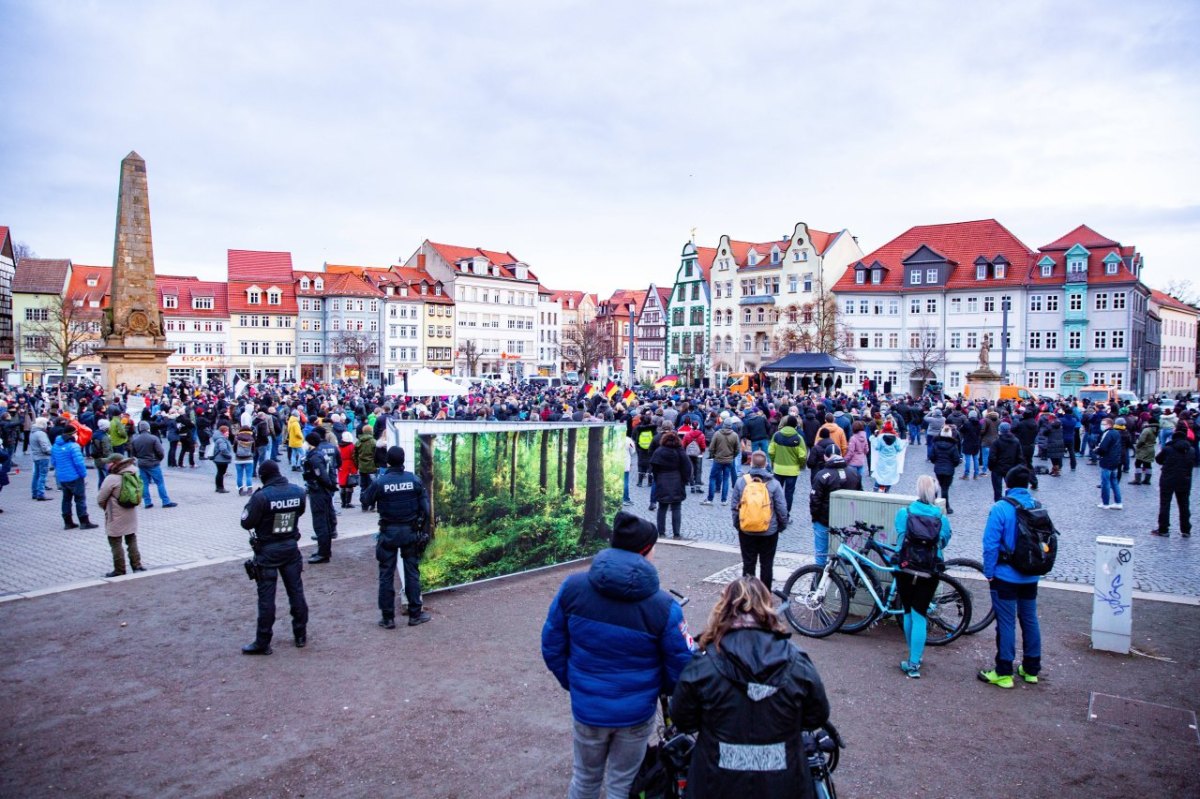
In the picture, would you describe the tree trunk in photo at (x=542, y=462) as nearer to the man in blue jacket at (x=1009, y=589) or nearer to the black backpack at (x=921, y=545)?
the black backpack at (x=921, y=545)

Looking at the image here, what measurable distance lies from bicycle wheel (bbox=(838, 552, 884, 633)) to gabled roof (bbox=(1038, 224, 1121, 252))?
56.8m

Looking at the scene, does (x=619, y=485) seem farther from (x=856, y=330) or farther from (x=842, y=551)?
(x=856, y=330)

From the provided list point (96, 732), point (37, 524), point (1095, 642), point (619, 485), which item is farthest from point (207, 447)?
point (1095, 642)

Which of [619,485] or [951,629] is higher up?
[619,485]

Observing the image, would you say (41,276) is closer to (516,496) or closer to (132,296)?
(132,296)

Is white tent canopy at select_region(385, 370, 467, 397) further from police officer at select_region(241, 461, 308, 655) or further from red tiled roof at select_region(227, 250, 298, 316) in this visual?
red tiled roof at select_region(227, 250, 298, 316)

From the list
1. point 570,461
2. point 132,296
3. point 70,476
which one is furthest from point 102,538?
point 132,296

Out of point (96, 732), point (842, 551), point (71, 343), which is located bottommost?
point (96, 732)

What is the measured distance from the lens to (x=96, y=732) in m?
5.65

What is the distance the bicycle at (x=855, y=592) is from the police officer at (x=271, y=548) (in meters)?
4.70

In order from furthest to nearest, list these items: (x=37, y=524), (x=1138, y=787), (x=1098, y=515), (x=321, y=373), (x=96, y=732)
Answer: (x=321, y=373) → (x=1098, y=515) → (x=37, y=524) → (x=96, y=732) → (x=1138, y=787)

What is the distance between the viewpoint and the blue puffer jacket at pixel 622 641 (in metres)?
3.65

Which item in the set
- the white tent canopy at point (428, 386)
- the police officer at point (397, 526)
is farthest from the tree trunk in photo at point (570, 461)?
the white tent canopy at point (428, 386)

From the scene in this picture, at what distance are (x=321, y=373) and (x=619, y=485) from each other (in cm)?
7038
